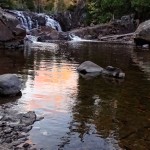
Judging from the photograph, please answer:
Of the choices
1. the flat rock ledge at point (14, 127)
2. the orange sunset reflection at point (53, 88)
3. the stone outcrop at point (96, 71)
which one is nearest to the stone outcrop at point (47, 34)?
the stone outcrop at point (96, 71)

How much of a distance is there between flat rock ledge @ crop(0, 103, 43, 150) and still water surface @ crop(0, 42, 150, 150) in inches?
10.0

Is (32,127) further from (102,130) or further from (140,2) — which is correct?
(140,2)

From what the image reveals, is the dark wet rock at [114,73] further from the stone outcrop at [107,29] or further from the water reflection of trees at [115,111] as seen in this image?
the stone outcrop at [107,29]

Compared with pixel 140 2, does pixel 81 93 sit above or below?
below

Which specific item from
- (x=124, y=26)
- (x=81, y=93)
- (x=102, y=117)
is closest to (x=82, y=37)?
(x=124, y=26)

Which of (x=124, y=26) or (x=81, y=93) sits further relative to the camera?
(x=124, y=26)

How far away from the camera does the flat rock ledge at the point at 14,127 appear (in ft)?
33.4

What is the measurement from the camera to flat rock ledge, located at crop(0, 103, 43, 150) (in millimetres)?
10188

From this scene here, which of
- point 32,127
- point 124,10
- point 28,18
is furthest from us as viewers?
point 124,10

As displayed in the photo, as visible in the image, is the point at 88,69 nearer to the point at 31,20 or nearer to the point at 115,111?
the point at 115,111

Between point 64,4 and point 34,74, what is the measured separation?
205 feet

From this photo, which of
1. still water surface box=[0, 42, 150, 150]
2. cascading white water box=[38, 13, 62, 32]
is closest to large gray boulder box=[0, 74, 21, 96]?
still water surface box=[0, 42, 150, 150]

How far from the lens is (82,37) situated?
6056 centimetres

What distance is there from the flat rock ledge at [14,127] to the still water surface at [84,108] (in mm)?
254
